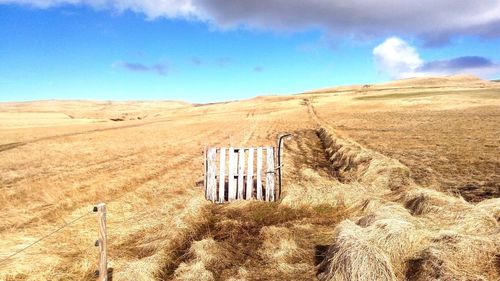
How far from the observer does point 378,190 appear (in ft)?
46.5

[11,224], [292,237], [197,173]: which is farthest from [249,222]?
[197,173]

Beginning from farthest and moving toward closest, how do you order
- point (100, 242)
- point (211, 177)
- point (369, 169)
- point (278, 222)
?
point (369, 169)
point (211, 177)
point (278, 222)
point (100, 242)

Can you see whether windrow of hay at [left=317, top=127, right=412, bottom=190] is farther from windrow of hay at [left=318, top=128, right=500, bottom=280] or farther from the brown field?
windrow of hay at [left=318, top=128, right=500, bottom=280]

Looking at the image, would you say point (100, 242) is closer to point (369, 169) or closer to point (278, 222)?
point (278, 222)

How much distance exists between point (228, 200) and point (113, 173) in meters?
9.00

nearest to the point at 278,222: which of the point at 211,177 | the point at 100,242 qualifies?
the point at 211,177

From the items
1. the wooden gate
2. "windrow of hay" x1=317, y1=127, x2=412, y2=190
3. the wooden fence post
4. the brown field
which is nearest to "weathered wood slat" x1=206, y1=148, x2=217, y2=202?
the wooden gate

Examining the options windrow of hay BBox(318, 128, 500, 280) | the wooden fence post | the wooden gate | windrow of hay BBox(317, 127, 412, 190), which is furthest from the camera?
windrow of hay BBox(317, 127, 412, 190)

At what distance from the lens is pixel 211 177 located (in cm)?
1395

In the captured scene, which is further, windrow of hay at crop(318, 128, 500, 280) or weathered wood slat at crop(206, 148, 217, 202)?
weathered wood slat at crop(206, 148, 217, 202)

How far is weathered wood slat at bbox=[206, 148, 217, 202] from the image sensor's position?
13.9 m

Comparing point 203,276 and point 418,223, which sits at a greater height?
point 418,223

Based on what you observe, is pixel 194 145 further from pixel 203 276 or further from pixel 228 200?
pixel 203 276

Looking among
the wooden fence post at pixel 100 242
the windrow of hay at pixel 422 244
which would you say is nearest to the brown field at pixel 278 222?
the windrow of hay at pixel 422 244
